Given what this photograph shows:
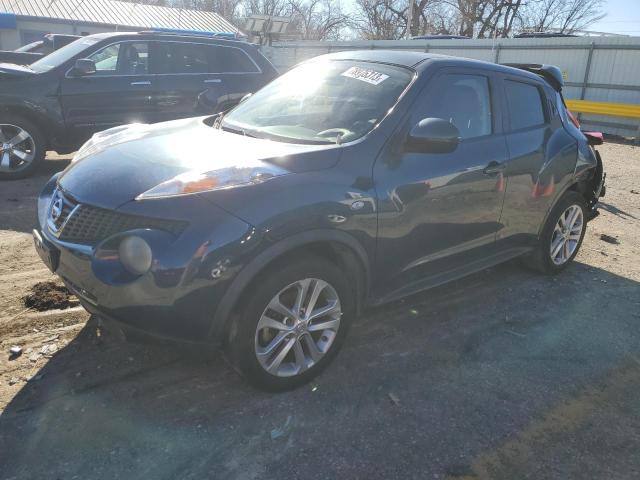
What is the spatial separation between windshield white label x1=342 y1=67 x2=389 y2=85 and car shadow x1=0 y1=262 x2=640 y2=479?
64.5 inches

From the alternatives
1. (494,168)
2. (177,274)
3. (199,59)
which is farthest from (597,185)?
(199,59)

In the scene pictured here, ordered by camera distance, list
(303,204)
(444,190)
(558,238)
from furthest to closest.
A: 1. (558,238)
2. (444,190)
3. (303,204)

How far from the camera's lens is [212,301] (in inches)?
97.3

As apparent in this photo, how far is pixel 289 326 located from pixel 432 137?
135cm

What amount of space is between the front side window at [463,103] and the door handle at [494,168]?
0.75ft

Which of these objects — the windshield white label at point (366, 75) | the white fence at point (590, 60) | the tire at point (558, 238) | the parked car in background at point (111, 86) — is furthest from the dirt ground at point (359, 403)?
the white fence at point (590, 60)

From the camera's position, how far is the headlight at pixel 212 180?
2537mm

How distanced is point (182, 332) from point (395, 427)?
1.18 m

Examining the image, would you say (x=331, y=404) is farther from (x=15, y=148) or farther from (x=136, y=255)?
(x=15, y=148)

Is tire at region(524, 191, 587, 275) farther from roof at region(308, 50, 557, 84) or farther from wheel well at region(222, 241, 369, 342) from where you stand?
wheel well at region(222, 241, 369, 342)

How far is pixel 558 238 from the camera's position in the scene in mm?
4762

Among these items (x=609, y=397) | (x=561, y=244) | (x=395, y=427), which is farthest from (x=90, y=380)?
(x=561, y=244)

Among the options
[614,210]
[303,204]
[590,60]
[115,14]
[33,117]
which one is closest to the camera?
[303,204]

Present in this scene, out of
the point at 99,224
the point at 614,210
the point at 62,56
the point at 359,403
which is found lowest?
the point at 614,210
